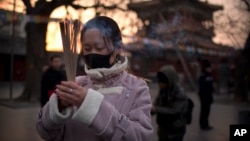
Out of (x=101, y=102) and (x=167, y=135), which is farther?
(x=167, y=135)

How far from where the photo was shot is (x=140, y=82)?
4.48 feet

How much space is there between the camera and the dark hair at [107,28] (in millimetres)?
1310

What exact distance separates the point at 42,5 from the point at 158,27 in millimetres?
5074

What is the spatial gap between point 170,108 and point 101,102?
2.03 m

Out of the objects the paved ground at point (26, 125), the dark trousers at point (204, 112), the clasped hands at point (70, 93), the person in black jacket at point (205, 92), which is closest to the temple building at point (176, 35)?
the person in black jacket at point (205, 92)

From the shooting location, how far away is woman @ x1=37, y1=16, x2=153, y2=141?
1178 mm

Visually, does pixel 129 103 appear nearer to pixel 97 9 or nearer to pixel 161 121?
pixel 161 121

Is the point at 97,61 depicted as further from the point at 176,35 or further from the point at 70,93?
the point at 176,35

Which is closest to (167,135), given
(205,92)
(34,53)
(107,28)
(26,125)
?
(107,28)

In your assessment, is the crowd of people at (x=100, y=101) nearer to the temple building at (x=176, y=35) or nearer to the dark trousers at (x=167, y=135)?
the dark trousers at (x=167, y=135)

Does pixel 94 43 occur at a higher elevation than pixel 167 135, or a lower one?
higher

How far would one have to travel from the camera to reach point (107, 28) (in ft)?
4.38

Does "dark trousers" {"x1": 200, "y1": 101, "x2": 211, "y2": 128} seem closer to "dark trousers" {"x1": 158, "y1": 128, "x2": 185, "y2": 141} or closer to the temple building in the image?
the temple building

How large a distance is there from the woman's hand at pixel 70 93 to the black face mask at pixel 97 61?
14cm
